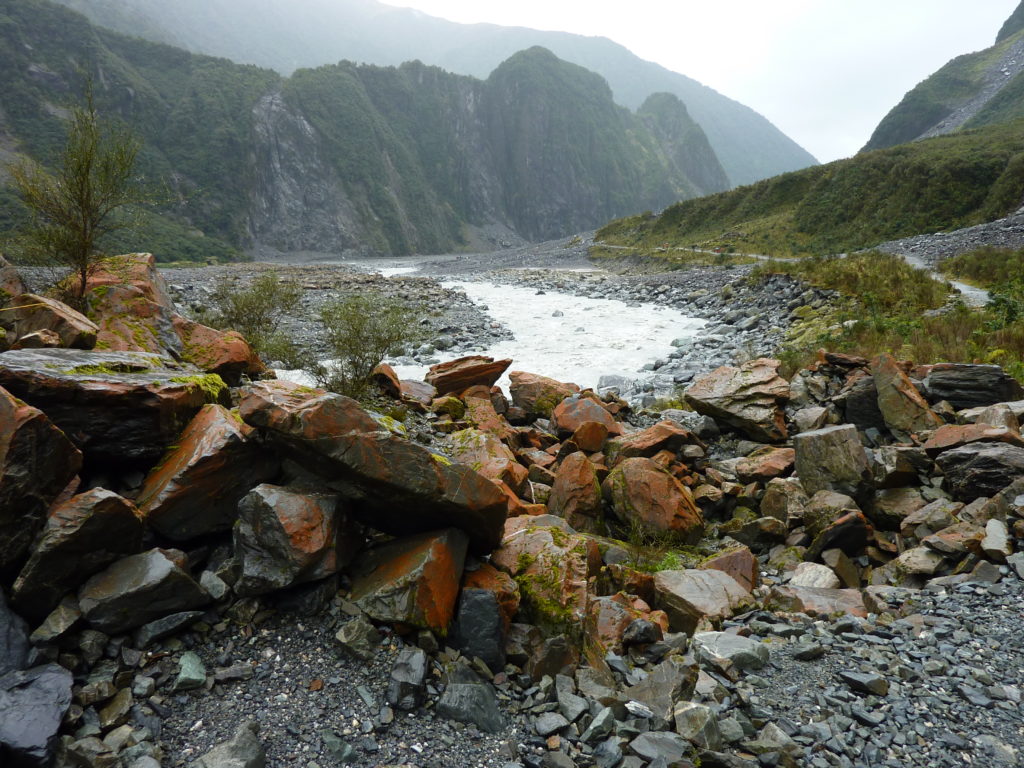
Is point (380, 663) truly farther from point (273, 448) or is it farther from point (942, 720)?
point (942, 720)

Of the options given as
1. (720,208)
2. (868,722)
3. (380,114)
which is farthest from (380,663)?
(380,114)

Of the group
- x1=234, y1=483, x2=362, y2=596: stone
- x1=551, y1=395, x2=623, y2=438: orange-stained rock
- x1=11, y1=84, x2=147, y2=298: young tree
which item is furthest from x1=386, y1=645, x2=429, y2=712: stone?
x1=11, y1=84, x2=147, y2=298: young tree

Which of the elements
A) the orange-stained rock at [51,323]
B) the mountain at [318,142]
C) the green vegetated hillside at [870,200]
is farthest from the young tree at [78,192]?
the mountain at [318,142]

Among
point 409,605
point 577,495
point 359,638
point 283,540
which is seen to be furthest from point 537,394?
point 359,638

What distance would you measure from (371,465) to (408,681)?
1.63m

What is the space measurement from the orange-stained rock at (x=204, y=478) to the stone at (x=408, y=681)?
2.00m

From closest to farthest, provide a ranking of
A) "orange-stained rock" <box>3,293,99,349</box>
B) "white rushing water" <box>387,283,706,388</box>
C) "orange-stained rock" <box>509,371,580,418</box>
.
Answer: "orange-stained rock" <box>3,293,99,349</box> → "orange-stained rock" <box>509,371,580,418</box> → "white rushing water" <box>387,283,706,388</box>

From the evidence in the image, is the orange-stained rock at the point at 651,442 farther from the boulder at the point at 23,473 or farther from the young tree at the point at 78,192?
the young tree at the point at 78,192

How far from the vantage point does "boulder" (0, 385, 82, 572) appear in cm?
354

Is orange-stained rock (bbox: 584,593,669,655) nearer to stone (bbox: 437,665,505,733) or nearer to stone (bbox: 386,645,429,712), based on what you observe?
stone (bbox: 437,665,505,733)

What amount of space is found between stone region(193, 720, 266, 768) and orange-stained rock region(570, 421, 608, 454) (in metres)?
6.84

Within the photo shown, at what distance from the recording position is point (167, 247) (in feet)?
277

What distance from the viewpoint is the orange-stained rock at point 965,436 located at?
22.4 ft

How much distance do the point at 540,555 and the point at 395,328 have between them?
746 centimetres
